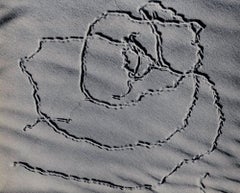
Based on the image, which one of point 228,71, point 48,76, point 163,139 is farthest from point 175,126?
point 48,76

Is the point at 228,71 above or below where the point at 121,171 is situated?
above

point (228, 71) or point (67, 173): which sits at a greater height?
point (228, 71)

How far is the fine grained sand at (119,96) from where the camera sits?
63 cm

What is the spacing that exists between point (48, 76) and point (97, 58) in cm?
9

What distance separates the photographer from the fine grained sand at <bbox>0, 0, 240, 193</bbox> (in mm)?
632

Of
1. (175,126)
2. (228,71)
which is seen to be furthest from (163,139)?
(228,71)

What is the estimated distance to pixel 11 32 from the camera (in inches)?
25.7

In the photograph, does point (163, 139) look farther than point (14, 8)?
Yes

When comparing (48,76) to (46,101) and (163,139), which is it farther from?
(163,139)

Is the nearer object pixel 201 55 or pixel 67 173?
pixel 201 55

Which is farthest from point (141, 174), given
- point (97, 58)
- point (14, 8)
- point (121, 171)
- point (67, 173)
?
point (14, 8)

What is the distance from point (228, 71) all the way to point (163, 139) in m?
0.17

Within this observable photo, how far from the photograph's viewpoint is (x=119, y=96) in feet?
2.29

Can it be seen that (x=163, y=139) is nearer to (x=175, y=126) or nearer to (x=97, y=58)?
(x=175, y=126)
